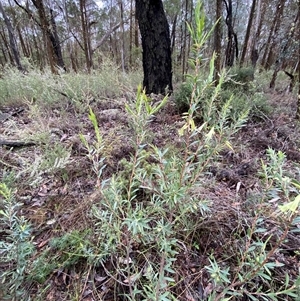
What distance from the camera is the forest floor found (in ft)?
3.17

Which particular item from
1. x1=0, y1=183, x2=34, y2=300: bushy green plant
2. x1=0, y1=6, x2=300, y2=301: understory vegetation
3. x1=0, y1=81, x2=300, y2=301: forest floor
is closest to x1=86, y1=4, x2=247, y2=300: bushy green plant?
x1=0, y1=6, x2=300, y2=301: understory vegetation

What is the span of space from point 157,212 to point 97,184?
0.36m

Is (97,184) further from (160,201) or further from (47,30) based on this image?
(47,30)

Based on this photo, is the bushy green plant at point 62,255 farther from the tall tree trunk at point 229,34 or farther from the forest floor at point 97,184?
the tall tree trunk at point 229,34

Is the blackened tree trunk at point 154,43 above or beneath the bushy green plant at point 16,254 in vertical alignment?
above

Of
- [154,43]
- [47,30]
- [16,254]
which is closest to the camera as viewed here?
[16,254]

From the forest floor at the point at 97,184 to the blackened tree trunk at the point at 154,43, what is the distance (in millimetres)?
1020

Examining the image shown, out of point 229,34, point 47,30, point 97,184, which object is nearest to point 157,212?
point 97,184

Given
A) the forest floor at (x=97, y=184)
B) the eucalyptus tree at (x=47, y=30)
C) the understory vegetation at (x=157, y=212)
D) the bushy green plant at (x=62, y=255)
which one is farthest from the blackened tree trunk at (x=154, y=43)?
the bushy green plant at (x=62, y=255)

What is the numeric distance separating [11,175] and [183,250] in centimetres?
130

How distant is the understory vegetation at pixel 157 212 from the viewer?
2.40ft

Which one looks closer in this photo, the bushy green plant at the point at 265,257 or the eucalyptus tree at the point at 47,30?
Answer: the bushy green plant at the point at 265,257

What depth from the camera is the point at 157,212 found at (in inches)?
39.4

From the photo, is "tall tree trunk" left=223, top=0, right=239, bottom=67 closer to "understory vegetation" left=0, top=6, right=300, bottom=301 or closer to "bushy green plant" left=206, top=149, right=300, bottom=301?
"understory vegetation" left=0, top=6, right=300, bottom=301
